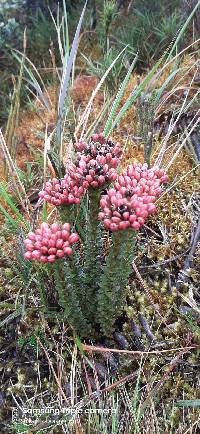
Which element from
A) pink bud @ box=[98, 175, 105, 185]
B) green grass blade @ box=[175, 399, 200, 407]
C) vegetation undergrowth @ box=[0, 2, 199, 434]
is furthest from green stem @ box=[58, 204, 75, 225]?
green grass blade @ box=[175, 399, 200, 407]

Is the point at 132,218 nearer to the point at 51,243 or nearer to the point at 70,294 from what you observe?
the point at 51,243

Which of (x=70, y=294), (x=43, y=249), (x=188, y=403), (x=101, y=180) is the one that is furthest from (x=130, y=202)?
(x=188, y=403)

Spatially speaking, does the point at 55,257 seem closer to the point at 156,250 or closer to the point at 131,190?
the point at 131,190

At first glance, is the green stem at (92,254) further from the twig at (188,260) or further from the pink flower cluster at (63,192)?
the twig at (188,260)

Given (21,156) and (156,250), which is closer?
(156,250)

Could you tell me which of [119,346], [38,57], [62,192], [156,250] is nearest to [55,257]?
[62,192]
